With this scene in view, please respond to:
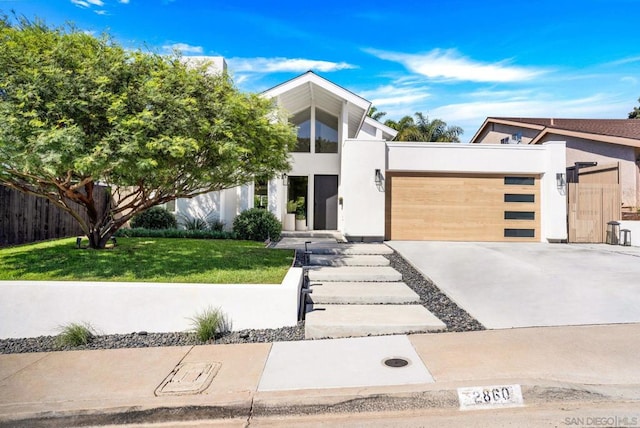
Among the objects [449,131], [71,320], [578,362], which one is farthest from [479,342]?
[449,131]

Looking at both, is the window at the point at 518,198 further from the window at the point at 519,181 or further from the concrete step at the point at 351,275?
the concrete step at the point at 351,275

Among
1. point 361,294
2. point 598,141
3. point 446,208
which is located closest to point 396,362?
point 361,294

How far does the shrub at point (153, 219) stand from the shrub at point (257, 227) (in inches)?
102

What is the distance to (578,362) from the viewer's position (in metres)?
3.95

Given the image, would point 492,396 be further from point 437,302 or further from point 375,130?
point 375,130

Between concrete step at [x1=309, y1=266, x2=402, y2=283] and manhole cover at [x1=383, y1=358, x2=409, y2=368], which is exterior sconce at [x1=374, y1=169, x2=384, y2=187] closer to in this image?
concrete step at [x1=309, y1=266, x2=402, y2=283]

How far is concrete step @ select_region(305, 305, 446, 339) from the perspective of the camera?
5059mm

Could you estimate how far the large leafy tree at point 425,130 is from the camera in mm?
28578

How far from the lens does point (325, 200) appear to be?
47.7ft

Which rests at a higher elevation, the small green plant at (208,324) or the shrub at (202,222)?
A: the shrub at (202,222)

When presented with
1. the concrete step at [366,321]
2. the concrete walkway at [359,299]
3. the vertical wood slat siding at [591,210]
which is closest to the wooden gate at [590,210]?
the vertical wood slat siding at [591,210]

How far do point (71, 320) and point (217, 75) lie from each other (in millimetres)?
4872

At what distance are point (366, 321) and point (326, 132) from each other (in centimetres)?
1095

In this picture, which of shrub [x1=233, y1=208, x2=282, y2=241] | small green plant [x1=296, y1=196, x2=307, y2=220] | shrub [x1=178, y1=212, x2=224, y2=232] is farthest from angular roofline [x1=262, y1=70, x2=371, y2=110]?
shrub [x1=178, y1=212, x2=224, y2=232]
